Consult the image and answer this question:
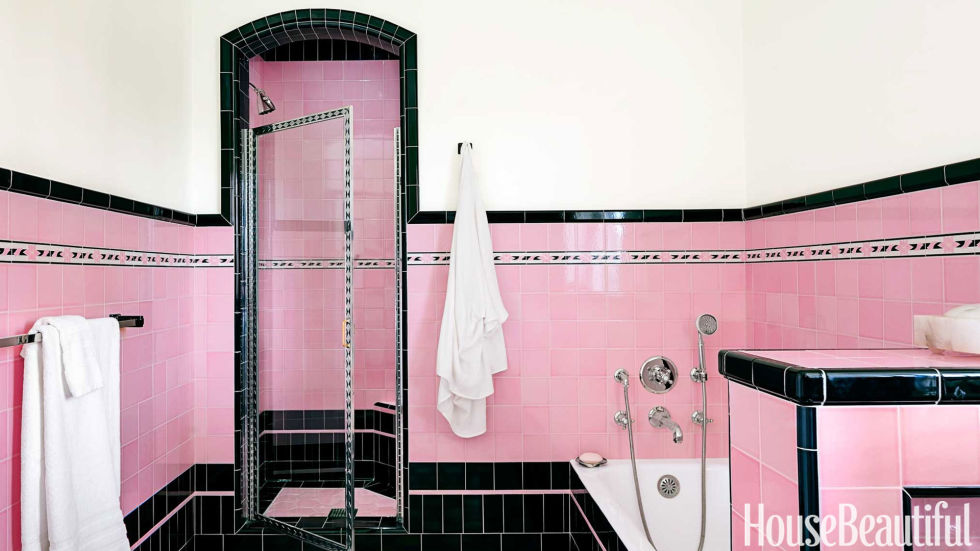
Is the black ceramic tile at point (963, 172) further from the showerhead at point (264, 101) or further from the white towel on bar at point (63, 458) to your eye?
the showerhead at point (264, 101)

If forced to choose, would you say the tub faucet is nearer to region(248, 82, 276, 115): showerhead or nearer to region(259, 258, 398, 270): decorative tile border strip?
region(259, 258, 398, 270): decorative tile border strip

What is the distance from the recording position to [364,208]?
2516 mm

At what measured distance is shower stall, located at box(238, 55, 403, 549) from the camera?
7.32 feet

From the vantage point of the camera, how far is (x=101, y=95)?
1.73 meters

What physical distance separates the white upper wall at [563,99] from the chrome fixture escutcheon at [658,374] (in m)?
0.68

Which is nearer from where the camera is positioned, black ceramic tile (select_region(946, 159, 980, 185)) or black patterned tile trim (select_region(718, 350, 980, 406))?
black patterned tile trim (select_region(718, 350, 980, 406))

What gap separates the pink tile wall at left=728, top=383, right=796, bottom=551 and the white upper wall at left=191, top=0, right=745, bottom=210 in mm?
1493

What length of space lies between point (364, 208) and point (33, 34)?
4.22 ft

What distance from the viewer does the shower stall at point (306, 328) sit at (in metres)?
2.23

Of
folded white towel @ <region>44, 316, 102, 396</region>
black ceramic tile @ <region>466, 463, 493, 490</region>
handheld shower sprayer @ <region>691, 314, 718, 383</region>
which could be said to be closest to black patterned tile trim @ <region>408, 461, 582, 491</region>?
black ceramic tile @ <region>466, 463, 493, 490</region>

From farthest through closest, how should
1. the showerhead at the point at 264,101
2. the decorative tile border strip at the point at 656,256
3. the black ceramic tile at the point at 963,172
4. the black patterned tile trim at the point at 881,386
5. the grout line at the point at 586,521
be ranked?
the showerhead at the point at 264,101, the decorative tile border strip at the point at 656,256, the grout line at the point at 586,521, the black ceramic tile at the point at 963,172, the black patterned tile trim at the point at 881,386

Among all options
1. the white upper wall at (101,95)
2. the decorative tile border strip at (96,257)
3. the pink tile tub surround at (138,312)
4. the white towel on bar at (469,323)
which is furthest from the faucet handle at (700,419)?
the white upper wall at (101,95)

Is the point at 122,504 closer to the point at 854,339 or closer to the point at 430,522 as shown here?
the point at 430,522

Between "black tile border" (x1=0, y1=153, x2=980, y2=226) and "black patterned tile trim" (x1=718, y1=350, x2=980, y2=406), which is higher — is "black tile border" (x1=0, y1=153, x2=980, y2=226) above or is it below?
above
